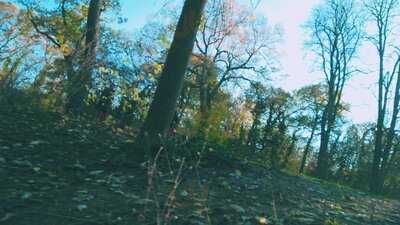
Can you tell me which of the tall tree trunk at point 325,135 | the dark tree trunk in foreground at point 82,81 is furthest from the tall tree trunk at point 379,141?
the dark tree trunk in foreground at point 82,81

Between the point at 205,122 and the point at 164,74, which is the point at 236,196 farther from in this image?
the point at 205,122

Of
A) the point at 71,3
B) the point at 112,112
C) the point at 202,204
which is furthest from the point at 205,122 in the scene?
the point at 71,3

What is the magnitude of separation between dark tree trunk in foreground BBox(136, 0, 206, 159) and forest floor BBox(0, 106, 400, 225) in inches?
15.3

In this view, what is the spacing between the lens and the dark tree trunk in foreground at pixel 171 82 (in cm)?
646

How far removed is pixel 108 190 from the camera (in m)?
4.38

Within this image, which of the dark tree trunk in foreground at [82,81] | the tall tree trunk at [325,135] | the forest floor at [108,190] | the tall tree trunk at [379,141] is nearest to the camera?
the forest floor at [108,190]

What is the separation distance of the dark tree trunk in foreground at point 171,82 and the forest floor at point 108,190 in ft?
1.27

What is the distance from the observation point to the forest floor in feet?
11.7

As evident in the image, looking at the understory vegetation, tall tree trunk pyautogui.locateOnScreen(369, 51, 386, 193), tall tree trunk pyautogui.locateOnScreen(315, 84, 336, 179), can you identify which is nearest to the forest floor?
the understory vegetation

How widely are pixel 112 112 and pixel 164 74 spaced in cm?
551

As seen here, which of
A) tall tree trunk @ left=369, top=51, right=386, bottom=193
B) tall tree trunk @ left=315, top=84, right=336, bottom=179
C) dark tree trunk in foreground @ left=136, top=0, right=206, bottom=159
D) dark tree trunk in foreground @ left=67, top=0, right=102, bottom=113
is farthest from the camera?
tall tree trunk @ left=315, top=84, right=336, bottom=179

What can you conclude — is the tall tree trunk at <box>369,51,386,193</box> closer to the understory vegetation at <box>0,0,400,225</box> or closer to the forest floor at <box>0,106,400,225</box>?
the understory vegetation at <box>0,0,400,225</box>

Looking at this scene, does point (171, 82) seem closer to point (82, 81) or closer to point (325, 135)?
point (82, 81)

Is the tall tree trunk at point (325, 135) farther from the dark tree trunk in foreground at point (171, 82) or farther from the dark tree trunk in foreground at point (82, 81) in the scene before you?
the dark tree trunk in foreground at point (171, 82)
